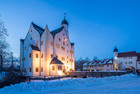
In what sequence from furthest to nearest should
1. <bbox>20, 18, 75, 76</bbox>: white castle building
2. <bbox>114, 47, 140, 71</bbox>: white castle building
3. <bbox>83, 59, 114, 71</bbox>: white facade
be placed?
<bbox>83, 59, 114, 71</bbox>: white facade < <bbox>114, 47, 140, 71</bbox>: white castle building < <bbox>20, 18, 75, 76</bbox>: white castle building

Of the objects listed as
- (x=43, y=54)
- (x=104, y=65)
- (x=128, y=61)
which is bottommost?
(x=104, y=65)

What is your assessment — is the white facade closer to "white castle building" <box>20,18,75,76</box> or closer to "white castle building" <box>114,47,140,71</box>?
"white castle building" <box>114,47,140,71</box>

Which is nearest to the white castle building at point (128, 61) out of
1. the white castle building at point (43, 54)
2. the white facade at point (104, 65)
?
the white facade at point (104, 65)

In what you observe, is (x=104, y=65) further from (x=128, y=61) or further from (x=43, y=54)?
(x=43, y=54)

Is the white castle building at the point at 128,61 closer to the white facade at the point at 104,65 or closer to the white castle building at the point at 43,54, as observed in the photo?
the white facade at the point at 104,65

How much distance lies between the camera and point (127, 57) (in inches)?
1922

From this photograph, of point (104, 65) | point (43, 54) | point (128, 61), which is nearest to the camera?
point (43, 54)

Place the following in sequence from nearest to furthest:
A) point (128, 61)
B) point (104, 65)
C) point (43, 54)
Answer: point (43, 54), point (128, 61), point (104, 65)

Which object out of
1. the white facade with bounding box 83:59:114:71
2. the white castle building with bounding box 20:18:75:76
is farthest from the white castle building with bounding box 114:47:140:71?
the white castle building with bounding box 20:18:75:76

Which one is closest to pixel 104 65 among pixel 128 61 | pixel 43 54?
pixel 128 61

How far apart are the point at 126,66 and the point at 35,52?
139 feet

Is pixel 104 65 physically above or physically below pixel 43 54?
below

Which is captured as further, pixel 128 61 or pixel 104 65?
pixel 104 65

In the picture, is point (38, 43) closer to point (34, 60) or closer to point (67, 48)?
point (34, 60)
